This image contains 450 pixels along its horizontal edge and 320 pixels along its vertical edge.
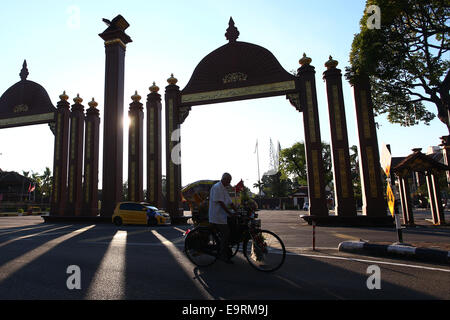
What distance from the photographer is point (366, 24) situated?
11531 millimetres

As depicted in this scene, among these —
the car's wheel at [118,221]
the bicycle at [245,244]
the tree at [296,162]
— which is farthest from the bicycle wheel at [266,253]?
the tree at [296,162]

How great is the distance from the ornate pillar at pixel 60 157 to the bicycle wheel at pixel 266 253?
21.4 m

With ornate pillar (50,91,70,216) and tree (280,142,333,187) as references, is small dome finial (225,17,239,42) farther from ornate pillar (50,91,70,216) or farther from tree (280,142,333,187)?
tree (280,142,333,187)

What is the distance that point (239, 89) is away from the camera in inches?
714

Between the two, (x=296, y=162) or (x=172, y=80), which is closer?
(x=172, y=80)

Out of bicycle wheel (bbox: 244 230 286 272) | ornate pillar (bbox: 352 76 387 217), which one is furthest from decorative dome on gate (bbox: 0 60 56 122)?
bicycle wheel (bbox: 244 230 286 272)

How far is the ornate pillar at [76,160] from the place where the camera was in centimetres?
2181

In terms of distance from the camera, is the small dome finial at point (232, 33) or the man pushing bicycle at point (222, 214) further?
the small dome finial at point (232, 33)

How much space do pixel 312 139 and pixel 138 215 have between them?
36.2 feet

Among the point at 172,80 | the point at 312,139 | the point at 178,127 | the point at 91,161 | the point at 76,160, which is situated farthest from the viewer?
the point at 76,160

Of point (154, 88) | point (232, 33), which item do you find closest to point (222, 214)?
point (232, 33)

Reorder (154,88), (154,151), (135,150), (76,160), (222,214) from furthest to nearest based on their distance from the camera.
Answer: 1. (76,160)
2. (135,150)
3. (154,88)
4. (154,151)
5. (222,214)

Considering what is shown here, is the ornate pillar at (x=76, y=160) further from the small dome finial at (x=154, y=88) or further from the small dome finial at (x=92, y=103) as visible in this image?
the small dome finial at (x=154, y=88)

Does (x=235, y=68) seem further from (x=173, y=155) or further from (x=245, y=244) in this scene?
(x=245, y=244)
